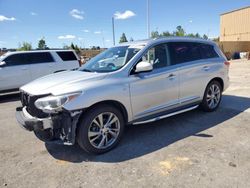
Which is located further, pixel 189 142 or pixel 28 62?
pixel 28 62

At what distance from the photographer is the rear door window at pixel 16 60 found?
898cm

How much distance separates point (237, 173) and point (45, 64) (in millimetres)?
8433

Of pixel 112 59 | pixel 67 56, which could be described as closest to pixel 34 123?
pixel 112 59

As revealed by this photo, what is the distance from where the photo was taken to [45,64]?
9.69 meters

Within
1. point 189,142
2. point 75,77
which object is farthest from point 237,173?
point 75,77

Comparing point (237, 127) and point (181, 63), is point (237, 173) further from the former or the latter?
point (181, 63)

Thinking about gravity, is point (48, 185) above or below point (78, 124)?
below

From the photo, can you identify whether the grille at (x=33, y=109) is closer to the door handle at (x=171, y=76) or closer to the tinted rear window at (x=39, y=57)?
the door handle at (x=171, y=76)

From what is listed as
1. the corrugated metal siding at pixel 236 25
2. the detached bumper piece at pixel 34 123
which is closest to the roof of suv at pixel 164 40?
the detached bumper piece at pixel 34 123

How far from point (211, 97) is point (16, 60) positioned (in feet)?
24.0

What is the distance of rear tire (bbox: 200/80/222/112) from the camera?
5.52 m

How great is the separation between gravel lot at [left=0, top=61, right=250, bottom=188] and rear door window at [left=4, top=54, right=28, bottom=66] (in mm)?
Answer: 4720

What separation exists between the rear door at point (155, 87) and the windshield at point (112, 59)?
0.30 meters

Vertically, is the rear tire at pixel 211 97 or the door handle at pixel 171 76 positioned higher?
the door handle at pixel 171 76
